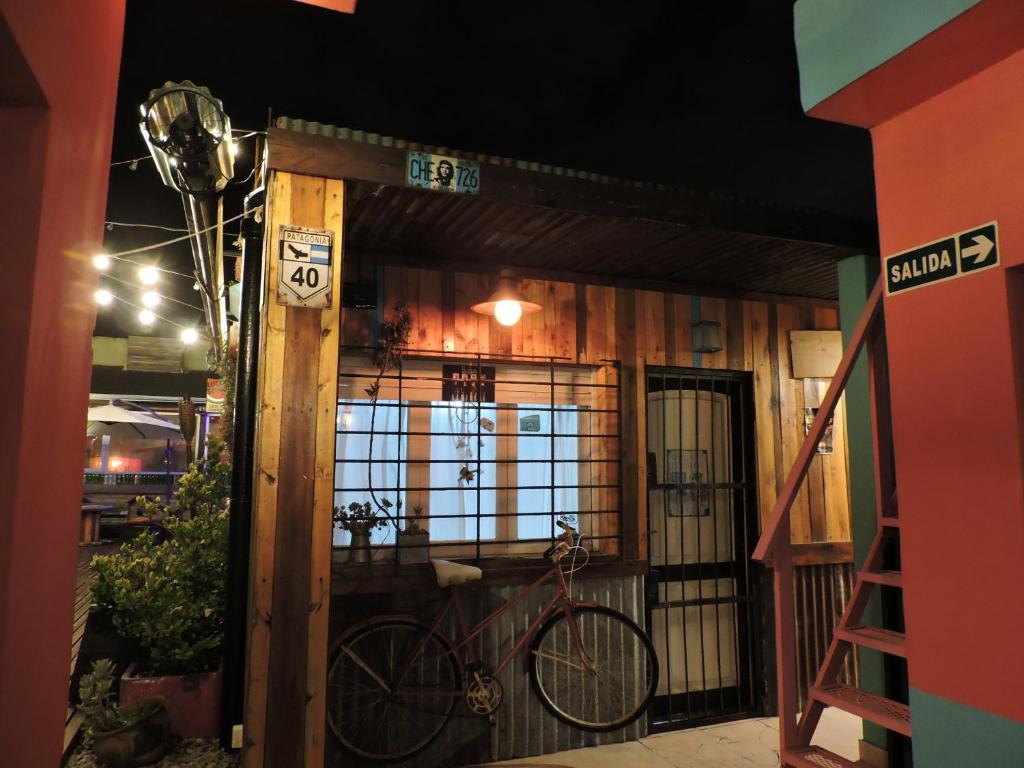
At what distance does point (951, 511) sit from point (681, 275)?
3399 mm

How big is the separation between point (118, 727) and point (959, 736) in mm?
4623

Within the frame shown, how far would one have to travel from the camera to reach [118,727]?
4043 millimetres

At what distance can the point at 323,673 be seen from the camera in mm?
3635

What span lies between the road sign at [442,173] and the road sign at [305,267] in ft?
2.09

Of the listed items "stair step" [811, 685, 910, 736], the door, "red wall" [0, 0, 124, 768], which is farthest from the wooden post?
the door

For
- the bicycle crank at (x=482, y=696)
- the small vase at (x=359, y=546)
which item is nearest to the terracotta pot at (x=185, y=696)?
the small vase at (x=359, y=546)

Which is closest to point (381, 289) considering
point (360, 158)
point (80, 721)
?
point (360, 158)

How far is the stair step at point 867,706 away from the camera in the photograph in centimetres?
345

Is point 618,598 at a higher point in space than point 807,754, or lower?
higher

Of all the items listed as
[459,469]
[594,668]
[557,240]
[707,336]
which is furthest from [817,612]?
[557,240]

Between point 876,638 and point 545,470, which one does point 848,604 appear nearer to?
point 876,638

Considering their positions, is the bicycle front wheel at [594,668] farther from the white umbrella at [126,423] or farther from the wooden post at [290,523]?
the white umbrella at [126,423]

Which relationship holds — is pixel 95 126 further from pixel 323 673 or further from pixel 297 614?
pixel 323 673

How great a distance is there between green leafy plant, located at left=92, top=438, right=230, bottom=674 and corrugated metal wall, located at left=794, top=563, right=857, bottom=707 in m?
5.16
